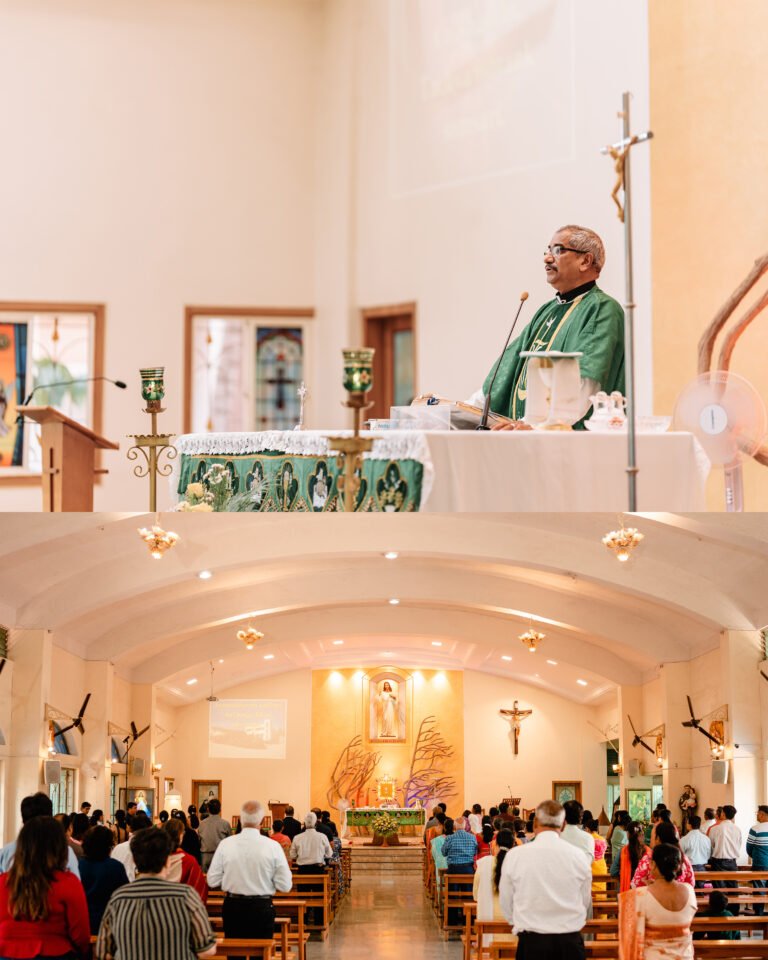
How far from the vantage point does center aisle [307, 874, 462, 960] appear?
396 inches

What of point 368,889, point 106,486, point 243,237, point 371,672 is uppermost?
point 243,237

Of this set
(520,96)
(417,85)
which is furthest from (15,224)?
(520,96)

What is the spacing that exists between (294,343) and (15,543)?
7861 mm

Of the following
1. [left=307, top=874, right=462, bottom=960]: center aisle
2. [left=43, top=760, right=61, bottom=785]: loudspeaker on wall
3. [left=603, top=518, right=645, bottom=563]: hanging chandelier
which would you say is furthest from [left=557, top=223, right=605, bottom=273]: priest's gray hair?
[left=307, top=874, right=462, bottom=960]: center aisle

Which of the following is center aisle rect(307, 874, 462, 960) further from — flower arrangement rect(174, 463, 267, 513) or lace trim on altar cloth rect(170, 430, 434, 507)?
lace trim on altar cloth rect(170, 430, 434, 507)

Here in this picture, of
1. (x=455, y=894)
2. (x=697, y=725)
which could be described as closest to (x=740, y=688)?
(x=697, y=725)

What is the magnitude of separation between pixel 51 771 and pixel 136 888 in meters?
2.84

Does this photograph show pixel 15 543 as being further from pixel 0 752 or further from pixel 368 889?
pixel 368 889

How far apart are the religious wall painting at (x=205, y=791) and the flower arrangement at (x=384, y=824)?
9.01m

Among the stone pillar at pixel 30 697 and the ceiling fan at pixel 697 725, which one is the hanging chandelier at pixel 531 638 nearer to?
the ceiling fan at pixel 697 725

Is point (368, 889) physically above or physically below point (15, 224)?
below

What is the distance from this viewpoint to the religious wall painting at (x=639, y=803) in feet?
24.2

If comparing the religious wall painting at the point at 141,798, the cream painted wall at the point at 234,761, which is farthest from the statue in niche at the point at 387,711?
the religious wall painting at the point at 141,798

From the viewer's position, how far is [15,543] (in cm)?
622
